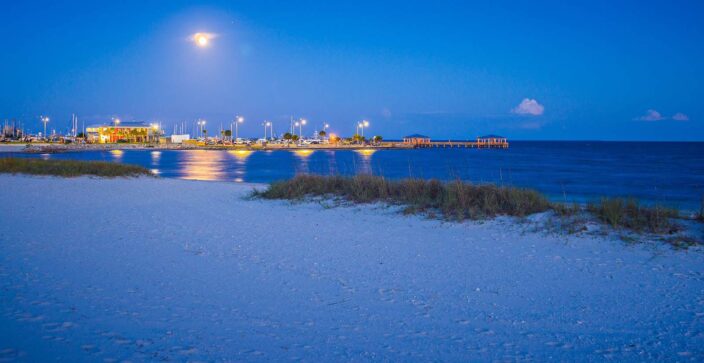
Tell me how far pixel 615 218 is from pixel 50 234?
9.27 metres

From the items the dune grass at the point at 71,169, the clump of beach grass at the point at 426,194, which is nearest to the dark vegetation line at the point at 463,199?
the clump of beach grass at the point at 426,194

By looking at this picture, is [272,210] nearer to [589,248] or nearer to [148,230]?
[148,230]

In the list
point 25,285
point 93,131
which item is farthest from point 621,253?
point 93,131

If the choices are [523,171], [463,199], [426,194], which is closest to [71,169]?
[426,194]

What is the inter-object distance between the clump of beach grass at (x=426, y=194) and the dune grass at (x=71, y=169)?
9.44 m

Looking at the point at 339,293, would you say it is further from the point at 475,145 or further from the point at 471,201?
the point at 475,145

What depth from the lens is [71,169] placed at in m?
19.7

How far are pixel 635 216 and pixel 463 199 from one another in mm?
3025

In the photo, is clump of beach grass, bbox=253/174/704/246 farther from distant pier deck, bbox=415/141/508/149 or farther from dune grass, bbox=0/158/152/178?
distant pier deck, bbox=415/141/508/149

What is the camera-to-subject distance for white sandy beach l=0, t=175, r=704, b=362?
3.80m

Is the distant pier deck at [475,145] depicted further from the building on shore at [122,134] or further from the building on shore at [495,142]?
the building on shore at [122,134]

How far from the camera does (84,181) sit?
17.4m

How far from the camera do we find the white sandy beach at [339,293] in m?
3.80

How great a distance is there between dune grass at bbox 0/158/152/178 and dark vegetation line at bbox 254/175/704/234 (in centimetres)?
924
